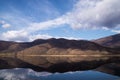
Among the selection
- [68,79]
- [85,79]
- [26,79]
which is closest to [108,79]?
[85,79]

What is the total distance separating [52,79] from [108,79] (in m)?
8.91

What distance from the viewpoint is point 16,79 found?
34375 mm

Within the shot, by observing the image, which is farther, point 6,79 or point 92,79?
point 92,79

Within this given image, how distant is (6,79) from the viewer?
33.6 m

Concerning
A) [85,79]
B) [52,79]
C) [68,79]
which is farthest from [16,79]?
[85,79]

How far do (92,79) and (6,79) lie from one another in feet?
44.3

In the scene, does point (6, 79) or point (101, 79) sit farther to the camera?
point (101, 79)

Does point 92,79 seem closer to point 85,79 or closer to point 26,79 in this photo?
point 85,79

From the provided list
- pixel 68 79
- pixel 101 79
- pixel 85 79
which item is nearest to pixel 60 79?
pixel 68 79

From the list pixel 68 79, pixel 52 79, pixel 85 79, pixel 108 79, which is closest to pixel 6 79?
pixel 52 79

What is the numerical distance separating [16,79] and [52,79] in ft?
19.4

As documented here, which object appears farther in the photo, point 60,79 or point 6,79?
point 60,79

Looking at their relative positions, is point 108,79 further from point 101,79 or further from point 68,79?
point 68,79

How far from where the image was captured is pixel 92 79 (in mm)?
36938
